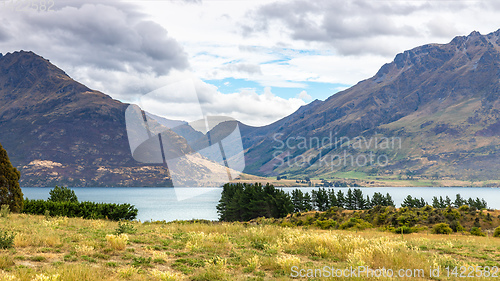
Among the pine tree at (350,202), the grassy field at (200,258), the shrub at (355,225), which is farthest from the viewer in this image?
the pine tree at (350,202)

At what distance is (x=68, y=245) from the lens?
535 inches

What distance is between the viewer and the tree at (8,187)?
94.3ft

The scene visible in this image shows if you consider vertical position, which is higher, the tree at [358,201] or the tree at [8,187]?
the tree at [8,187]

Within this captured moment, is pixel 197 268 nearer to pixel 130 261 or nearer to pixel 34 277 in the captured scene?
pixel 130 261

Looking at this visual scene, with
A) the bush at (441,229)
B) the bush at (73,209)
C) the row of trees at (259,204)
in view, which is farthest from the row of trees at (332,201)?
the bush at (73,209)

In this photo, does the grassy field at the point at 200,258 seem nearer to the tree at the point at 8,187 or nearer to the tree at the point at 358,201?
the tree at the point at 8,187

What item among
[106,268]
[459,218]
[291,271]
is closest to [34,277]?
[106,268]

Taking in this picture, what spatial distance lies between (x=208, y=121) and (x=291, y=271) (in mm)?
12723

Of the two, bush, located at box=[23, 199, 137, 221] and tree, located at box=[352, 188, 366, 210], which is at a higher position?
bush, located at box=[23, 199, 137, 221]

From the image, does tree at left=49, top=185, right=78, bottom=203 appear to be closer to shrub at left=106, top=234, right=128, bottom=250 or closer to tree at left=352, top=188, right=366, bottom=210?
shrub at left=106, top=234, right=128, bottom=250

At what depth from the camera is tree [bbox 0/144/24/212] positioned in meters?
28.7

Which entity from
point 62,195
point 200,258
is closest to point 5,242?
point 200,258

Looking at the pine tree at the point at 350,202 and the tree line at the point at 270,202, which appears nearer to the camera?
the tree line at the point at 270,202

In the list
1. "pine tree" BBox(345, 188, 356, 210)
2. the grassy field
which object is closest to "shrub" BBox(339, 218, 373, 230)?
the grassy field
